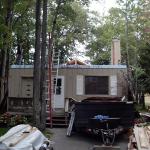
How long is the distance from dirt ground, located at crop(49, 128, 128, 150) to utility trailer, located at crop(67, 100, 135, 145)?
1.57ft

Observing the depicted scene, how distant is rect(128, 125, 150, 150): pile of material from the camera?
36.9ft

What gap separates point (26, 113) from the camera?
1933cm

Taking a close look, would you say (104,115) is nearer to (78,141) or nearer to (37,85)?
(78,141)

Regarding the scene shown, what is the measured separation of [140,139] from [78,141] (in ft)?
9.17

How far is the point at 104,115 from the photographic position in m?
13.8

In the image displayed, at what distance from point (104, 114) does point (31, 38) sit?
59.1 feet

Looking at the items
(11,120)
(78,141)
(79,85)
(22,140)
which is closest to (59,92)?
(79,85)

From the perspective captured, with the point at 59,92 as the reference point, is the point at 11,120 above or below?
below

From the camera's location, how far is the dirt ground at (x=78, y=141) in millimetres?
13101

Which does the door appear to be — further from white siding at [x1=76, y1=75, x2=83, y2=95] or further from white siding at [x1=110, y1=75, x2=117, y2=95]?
white siding at [x1=110, y1=75, x2=117, y2=95]

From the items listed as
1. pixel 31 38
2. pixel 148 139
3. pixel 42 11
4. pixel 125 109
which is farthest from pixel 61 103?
pixel 31 38

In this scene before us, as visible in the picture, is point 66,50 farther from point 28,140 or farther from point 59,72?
point 28,140

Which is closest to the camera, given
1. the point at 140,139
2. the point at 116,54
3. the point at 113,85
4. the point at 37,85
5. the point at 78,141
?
the point at 140,139

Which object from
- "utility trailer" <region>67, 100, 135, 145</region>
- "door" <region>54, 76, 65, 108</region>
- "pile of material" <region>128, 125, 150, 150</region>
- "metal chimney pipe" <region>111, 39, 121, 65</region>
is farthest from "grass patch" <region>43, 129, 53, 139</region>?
"metal chimney pipe" <region>111, 39, 121, 65</region>
